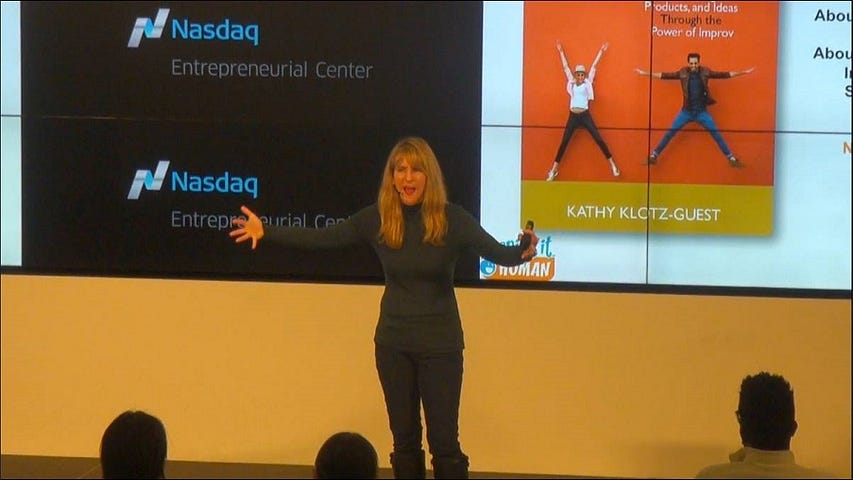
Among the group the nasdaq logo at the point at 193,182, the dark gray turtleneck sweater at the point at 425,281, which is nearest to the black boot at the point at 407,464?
the dark gray turtleneck sweater at the point at 425,281

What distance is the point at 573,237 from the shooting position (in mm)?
5207

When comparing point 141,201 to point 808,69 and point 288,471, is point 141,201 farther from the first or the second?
point 808,69

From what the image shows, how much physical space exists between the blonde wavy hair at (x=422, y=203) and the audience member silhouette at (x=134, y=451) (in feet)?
5.16

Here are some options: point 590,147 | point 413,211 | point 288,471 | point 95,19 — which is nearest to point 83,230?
point 95,19

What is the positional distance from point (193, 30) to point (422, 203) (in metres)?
1.82

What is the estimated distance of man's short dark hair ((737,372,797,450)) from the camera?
2.79 metres

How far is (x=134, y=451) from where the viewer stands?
2.63 metres

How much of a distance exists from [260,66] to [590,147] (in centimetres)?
154

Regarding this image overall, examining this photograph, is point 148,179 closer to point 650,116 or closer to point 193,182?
point 193,182

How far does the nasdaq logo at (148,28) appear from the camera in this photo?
537cm

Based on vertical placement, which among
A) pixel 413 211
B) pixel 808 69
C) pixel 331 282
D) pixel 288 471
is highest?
pixel 808 69

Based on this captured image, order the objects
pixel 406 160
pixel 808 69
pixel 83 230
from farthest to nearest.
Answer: pixel 83 230
pixel 808 69
pixel 406 160

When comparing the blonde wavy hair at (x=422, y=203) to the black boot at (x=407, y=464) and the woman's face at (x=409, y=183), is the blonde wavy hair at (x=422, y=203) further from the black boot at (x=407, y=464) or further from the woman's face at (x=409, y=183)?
the black boot at (x=407, y=464)

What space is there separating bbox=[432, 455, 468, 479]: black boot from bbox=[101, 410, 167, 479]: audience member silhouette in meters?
1.62
